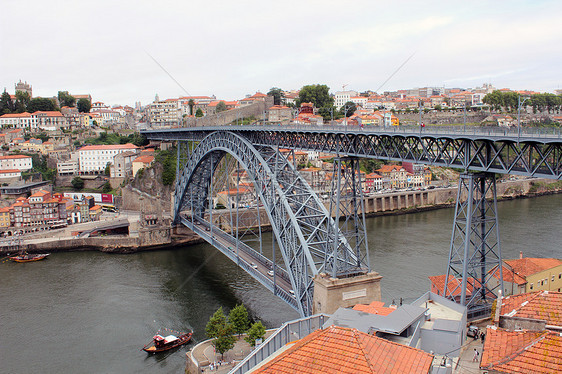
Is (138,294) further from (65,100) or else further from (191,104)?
(65,100)

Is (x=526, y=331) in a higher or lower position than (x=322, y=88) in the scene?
lower

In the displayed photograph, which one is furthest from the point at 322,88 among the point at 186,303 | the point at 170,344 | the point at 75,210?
the point at 170,344

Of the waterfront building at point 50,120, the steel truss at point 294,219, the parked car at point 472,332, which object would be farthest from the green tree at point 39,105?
the parked car at point 472,332

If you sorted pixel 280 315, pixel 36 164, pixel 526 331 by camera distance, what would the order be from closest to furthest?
pixel 526 331 < pixel 280 315 < pixel 36 164

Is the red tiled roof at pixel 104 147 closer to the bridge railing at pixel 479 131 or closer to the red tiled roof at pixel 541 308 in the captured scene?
the bridge railing at pixel 479 131

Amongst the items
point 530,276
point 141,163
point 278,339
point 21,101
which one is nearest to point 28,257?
point 141,163

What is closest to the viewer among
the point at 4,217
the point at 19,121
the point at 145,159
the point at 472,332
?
the point at 472,332

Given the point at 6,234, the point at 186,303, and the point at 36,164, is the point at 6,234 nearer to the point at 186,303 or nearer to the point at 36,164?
the point at 36,164
